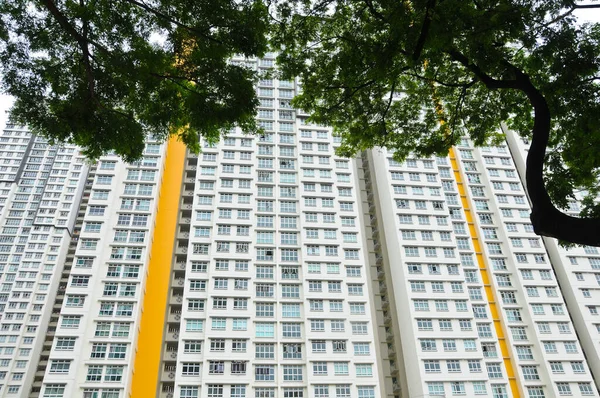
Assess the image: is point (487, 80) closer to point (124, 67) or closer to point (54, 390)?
point (124, 67)

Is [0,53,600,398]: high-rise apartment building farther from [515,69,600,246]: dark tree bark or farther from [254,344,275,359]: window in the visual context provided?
[515,69,600,246]: dark tree bark

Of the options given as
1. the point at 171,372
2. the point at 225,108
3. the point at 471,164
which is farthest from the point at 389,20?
the point at 471,164

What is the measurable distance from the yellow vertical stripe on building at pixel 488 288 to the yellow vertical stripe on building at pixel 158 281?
28.5 meters

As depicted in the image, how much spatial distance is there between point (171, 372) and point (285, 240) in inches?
553

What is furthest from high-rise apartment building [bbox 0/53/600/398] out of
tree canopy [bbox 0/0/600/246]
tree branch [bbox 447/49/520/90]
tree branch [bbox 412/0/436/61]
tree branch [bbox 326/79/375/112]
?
tree branch [bbox 412/0/436/61]

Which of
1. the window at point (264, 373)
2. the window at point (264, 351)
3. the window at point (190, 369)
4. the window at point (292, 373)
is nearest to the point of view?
the window at point (190, 369)

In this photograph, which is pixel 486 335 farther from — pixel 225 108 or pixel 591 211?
pixel 225 108

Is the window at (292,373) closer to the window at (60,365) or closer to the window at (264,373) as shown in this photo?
the window at (264,373)

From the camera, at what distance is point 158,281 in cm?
3956

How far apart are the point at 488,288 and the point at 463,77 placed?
39.8 m

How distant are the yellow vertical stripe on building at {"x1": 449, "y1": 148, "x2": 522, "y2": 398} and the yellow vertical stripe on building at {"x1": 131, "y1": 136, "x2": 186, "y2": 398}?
2853 centimetres

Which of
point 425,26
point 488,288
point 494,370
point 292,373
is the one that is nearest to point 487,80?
point 425,26

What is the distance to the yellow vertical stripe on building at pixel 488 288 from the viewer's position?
40.0m

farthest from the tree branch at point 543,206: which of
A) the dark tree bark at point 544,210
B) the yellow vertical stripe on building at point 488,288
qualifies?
the yellow vertical stripe on building at point 488,288
